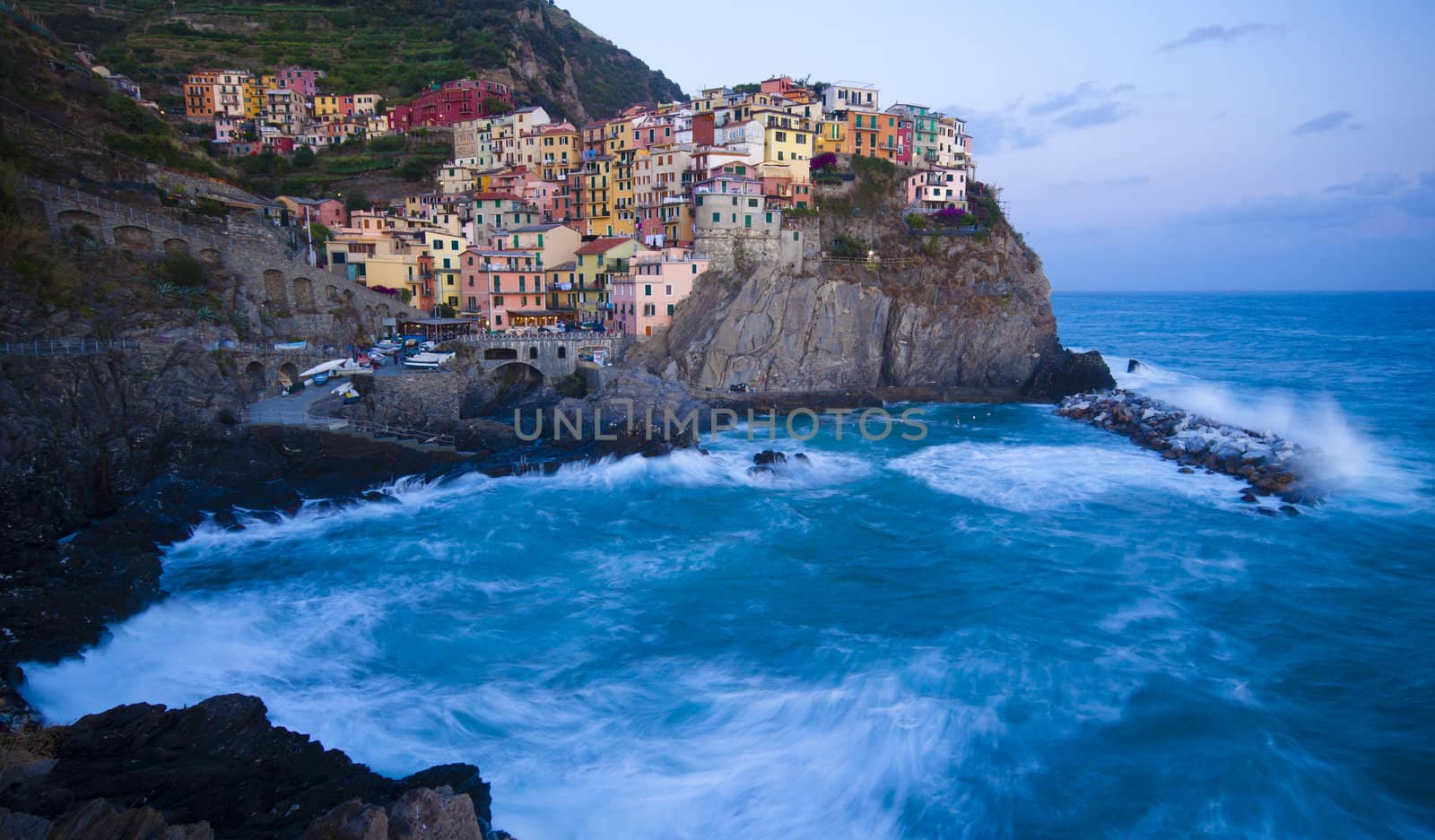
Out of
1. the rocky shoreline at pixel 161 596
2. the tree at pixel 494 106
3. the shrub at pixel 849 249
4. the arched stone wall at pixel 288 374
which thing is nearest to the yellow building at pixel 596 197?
the shrub at pixel 849 249

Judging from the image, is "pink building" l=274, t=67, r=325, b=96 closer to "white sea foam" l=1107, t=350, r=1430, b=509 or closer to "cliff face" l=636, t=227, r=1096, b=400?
"cliff face" l=636, t=227, r=1096, b=400

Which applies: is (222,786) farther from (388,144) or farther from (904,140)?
(388,144)

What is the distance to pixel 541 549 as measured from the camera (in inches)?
953

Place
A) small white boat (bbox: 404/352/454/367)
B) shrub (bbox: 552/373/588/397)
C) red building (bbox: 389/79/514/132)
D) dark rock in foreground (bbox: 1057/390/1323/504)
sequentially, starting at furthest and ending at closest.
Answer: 1. red building (bbox: 389/79/514/132)
2. shrub (bbox: 552/373/588/397)
3. small white boat (bbox: 404/352/454/367)
4. dark rock in foreground (bbox: 1057/390/1323/504)

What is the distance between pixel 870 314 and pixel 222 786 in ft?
130

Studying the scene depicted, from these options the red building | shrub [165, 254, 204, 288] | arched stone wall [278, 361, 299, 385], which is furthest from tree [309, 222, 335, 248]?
the red building

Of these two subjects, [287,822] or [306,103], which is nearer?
[287,822]

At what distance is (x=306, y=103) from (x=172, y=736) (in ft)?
247

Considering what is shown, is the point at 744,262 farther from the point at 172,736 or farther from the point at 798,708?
the point at 172,736

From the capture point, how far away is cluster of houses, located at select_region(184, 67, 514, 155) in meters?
68.3

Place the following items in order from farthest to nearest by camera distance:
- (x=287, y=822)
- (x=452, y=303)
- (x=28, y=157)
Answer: (x=452, y=303)
(x=28, y=157)
(x=287, y=822)

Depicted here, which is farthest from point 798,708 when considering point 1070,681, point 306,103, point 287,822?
point 306,103

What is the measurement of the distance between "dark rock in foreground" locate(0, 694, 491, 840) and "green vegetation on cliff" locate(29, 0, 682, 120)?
75.6 meters

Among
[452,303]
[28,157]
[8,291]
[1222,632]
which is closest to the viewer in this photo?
[1222,632]
